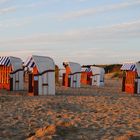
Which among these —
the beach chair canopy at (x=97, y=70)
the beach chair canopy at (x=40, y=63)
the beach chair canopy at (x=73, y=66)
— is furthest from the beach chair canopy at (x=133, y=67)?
the beach chair canopy at (x=97, y=70)

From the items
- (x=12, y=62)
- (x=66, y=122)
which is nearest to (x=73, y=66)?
(x=12, y=62)

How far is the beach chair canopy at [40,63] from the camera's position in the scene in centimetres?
2016

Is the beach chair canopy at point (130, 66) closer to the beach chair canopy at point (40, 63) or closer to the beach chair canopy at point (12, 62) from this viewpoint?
the beach chair canopy at point (40, 63)

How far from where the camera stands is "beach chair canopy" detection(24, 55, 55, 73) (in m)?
20.2

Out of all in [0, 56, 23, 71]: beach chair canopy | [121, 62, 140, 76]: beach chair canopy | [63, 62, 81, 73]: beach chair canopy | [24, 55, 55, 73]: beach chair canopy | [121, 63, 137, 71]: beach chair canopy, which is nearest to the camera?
[24, 55, 55, 73]: beach chair canopy

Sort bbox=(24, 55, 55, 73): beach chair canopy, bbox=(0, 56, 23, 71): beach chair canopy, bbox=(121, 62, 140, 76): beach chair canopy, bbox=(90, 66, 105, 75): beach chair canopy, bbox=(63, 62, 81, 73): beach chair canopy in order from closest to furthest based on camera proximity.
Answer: bbox=(24, 55, 55, 73): beach chair canopy, bbox=(0, 56, 23, 71): beach chair canopy, bbox=(121, 62, 140, 76): beach chair canopy, bbox=(63, 62, 81, 73): beach chair canopy, bbox=(90, 66, 105, 75): beach chair canopy

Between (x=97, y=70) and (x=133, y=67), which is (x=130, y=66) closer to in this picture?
(x=133, y=67)

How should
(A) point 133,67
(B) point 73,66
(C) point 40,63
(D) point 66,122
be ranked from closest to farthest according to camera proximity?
(D) point 66,122
(C) point 40,63
(A) point 133,67
(B) point 73,66

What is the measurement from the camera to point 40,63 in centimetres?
2030

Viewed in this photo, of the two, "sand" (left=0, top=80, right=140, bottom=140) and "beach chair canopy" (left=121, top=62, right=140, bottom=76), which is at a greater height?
"beach chair canopy" (left=121, top=62, right=140, bottom=76)

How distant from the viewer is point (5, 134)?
882 cm

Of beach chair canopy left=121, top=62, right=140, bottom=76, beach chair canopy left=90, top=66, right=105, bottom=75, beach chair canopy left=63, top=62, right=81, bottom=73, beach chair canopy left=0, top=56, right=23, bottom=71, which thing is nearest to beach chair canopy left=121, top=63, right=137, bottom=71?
beach chair canopy left=121, top=62, right=140, bottom=76

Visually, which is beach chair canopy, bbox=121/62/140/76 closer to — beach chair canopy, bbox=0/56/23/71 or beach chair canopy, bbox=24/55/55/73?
beach chair canopy, bbox=24/55/55/73

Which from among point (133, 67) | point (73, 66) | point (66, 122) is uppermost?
point (73, 66)
